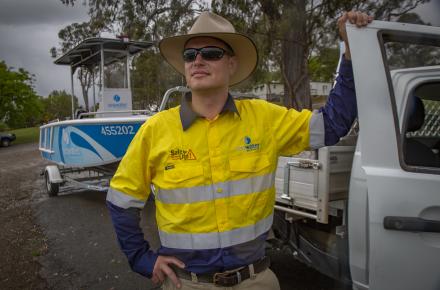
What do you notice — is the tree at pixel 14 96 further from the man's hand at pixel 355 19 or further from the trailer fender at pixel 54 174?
the man's hand at pixel 355 19

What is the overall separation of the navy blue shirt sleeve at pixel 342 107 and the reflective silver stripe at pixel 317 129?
20 millimetres

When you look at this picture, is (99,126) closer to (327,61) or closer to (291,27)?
(291,27)

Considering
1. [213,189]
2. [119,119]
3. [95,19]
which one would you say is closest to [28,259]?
[119,119]

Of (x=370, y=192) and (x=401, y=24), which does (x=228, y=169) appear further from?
(x=401, y=24)

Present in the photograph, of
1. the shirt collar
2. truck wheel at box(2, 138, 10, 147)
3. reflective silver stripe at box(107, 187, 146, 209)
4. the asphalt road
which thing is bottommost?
the asphalt road

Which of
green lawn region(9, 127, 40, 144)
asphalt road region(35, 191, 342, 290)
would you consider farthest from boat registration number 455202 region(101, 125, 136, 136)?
green lawn region(9, 127, 40, 144)

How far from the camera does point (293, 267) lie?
4.36m

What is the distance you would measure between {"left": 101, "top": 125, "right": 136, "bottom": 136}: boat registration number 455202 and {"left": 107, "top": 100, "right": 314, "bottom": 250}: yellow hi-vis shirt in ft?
16.2

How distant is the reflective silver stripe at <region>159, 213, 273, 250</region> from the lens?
190cm

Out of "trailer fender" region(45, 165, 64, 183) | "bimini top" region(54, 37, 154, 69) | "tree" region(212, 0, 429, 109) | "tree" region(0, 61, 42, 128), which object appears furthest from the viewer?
"tree" region(0, 61, 42, 128)

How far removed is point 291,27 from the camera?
9.66m

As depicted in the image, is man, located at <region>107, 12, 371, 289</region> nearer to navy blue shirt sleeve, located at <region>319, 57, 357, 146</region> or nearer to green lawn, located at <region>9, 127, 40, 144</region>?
navy blue shirt sleeve, located at <region>319, 57, 357, 146</region>

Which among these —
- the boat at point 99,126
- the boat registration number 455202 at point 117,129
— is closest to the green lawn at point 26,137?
the boat at point 99,126

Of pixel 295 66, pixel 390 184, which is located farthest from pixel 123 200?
pixel 295 66
